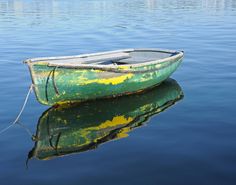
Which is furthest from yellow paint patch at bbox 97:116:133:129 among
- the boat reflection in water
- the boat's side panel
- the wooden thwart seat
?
the wooden thwart seat

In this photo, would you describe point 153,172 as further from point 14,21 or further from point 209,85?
point 14,21

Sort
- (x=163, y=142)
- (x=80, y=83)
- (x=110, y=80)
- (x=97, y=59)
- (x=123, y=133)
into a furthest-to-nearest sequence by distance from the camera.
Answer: (x=97, y=59), (x=110, y=80), (x=80, y=83), (x=123, y=133), (x=163, y=142)

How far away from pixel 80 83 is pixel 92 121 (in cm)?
159

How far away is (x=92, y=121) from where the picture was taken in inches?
471

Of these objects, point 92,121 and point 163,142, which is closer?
point 163,142

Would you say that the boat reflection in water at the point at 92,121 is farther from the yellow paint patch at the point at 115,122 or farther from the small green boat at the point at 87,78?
the small green boat at the point at 87,78

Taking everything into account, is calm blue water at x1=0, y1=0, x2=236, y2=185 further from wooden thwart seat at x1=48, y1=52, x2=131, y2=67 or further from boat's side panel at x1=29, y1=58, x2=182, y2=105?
wooden thwart seat at x1=48, y1=52, x2=131, y2=67

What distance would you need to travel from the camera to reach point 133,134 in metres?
10.9

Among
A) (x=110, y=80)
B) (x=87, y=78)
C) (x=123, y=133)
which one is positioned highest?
(x=87, y=78)

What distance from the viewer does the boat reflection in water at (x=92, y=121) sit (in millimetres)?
10219

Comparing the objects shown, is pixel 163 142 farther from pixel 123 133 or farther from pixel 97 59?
pixel 97 59

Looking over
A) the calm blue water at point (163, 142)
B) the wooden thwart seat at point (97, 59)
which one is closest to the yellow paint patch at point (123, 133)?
the calm blue water at point (163, 142)

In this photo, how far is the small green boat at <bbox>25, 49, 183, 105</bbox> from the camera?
12.2 metres

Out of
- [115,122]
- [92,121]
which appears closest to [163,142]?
[115,122]
